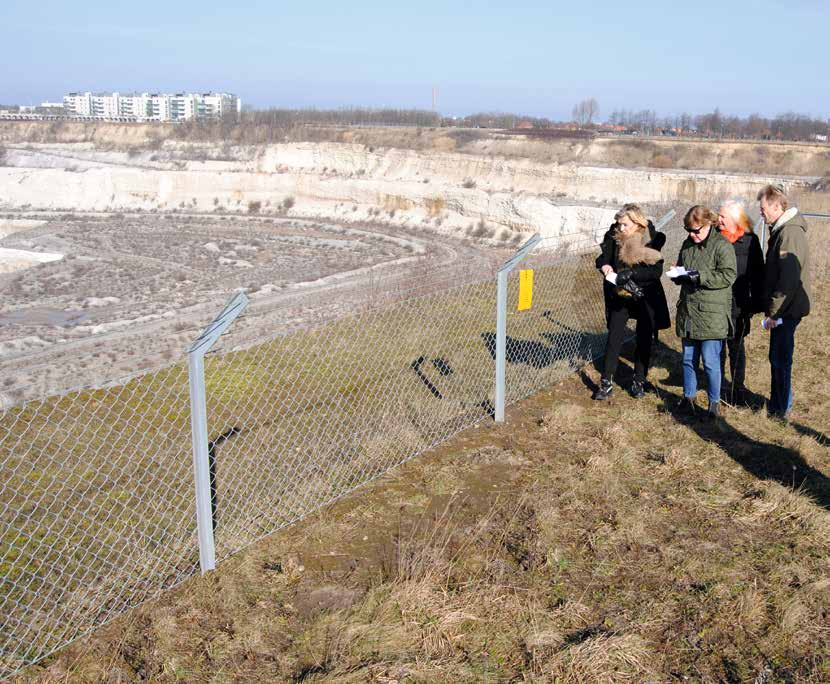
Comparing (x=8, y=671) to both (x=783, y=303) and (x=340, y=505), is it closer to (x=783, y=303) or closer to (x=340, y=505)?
(x=340, y=505)

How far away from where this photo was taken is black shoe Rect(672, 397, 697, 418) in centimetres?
624

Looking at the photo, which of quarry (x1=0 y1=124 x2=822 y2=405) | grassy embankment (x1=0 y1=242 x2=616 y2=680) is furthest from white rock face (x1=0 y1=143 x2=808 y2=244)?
grassy embankment (x1=0 y1=242 x2=616 y2=680)

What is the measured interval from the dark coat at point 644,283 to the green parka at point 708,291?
0.30m

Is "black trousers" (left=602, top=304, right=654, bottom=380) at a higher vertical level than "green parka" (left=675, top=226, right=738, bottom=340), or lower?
lower

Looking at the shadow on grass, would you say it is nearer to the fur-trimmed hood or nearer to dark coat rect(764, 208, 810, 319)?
dark coat rect(764, 208, 810, 319)

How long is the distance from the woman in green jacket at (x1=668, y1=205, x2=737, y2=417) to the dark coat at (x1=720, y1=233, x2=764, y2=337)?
0.48 metres

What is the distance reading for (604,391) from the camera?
6.74m

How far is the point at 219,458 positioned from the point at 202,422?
6.46 ft

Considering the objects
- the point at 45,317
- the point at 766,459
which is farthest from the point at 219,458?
the point at 45,317

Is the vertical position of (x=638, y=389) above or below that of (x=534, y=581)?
above

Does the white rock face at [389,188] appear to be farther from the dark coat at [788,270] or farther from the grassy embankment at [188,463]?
the dark coat at [788,270]

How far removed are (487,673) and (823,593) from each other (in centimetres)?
177

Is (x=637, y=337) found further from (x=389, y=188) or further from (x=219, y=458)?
(x=389, y=188)

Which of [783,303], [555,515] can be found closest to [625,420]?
[783,303]
